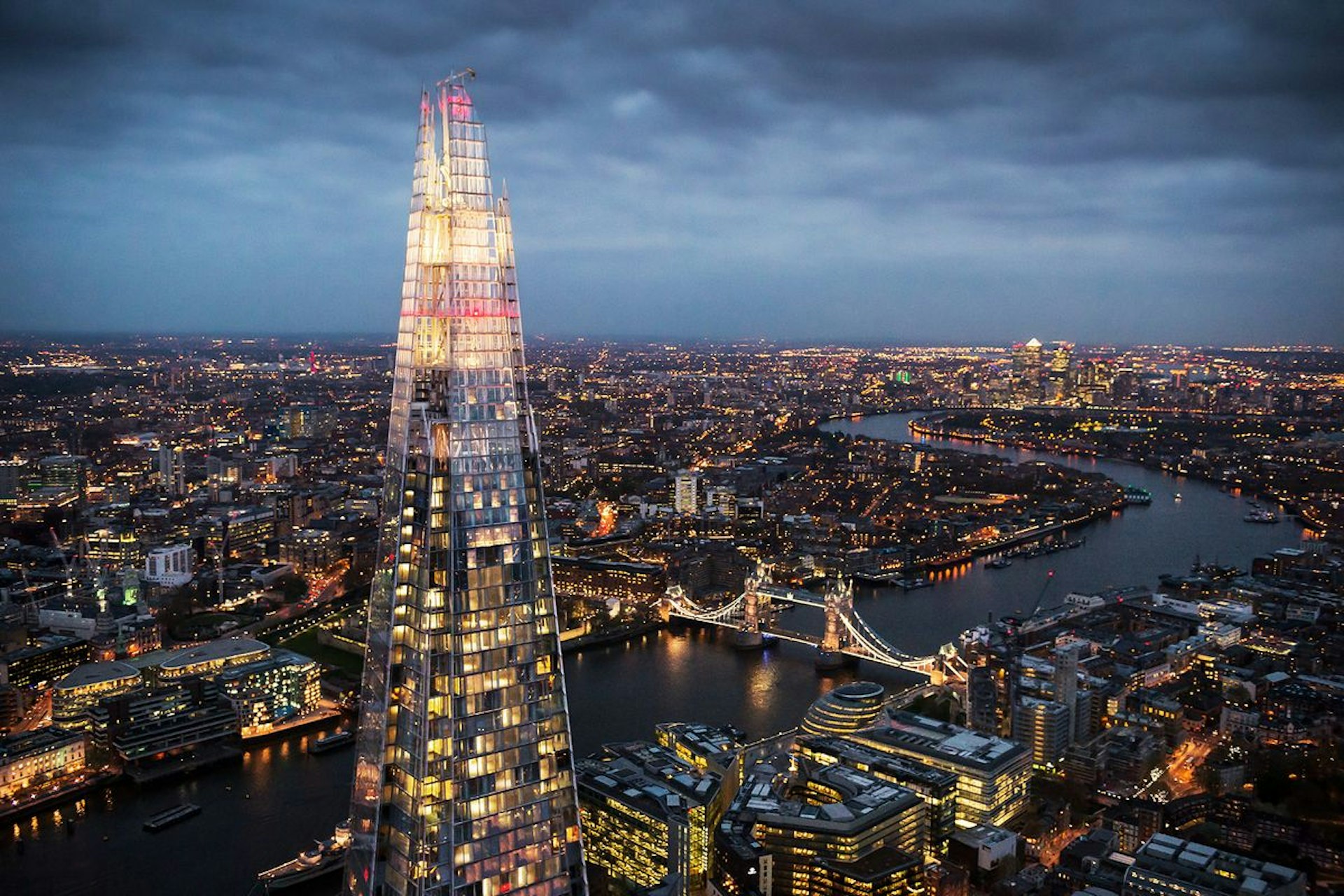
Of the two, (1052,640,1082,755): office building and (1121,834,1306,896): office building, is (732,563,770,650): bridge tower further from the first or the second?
(1121,834,1306,896): office building

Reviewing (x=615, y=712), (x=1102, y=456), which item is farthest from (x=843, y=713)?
(x=1102, y=456)

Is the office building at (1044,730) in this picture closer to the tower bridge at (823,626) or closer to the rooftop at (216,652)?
the tower bridge at (823,626)

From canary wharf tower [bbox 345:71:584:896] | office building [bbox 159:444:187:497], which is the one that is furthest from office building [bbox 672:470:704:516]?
canary wharf tower [bbox 345:71:584:896]

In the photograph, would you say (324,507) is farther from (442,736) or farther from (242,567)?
(442,736)

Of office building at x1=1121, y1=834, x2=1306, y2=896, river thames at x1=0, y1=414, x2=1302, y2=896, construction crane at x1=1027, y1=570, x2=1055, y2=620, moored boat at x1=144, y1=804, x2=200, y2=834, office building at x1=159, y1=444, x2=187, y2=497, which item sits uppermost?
office building at x1=159, y1=444, x2=187, y2=497

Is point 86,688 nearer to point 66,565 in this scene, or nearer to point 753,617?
point 66,565

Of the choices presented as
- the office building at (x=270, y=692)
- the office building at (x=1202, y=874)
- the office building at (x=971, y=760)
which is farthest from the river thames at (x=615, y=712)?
the office building at (x=1202, y=874)
